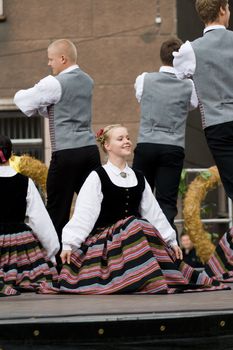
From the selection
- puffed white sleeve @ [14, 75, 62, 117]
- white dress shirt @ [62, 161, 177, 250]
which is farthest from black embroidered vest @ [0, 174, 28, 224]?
white dress shirt @ [62, 161, 177, 250]

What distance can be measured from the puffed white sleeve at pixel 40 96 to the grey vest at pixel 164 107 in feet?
1.96

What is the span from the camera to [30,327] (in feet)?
13.7

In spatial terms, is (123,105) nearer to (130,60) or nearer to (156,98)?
(130,60)

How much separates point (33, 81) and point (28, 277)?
6.45m

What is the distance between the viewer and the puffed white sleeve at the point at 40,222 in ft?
23.3

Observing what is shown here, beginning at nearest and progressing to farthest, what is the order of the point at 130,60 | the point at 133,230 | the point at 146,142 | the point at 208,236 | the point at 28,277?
the point at 133,230, the point at 28,277, the point at 146,142, the point at 208,236, the point at 130,60

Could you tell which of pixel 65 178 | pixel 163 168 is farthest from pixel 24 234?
pixel 163 168

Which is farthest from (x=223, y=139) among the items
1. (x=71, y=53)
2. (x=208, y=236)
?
(x=208, y=236)

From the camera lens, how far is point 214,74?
253 inches

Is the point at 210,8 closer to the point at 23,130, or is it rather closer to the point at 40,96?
the point at 40,96

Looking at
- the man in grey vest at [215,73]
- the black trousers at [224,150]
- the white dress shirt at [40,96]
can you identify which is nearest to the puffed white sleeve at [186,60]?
the man in grey vest at [215,73]

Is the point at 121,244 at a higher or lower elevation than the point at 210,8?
lower

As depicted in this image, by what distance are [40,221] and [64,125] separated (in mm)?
814

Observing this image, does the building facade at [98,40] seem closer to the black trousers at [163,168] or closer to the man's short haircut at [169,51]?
the man's short haircut at [169,51]
